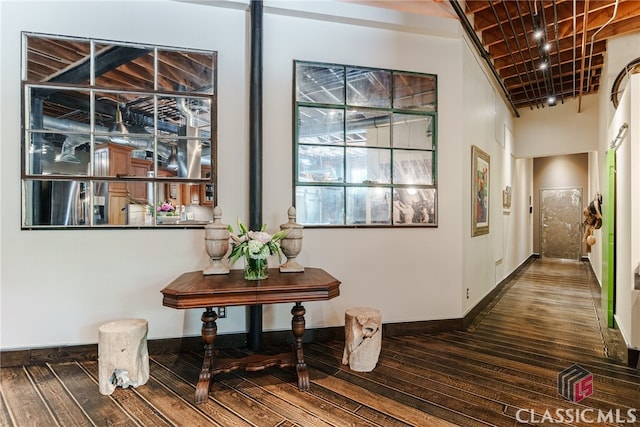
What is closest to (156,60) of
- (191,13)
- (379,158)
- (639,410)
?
(191,13)

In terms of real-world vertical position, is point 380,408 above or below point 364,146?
below

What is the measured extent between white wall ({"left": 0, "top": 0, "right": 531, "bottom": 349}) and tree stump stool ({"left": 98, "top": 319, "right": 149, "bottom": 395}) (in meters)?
0.50

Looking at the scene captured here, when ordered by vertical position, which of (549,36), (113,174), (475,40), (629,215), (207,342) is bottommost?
(207,342)

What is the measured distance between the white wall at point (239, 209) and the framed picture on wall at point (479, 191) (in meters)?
0.19

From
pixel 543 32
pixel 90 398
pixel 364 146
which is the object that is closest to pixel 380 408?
pixel 90 398

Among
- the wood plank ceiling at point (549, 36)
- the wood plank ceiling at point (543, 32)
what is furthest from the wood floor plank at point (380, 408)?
the wood plank ceiling at point (549, 36)

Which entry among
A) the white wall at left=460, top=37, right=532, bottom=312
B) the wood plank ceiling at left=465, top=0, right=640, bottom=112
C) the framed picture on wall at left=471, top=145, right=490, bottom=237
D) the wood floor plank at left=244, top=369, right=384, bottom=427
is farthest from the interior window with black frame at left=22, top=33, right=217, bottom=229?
the wood plank ceiling at left=465, top=0, right=640, bottom=112

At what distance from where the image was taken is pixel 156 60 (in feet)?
9.23

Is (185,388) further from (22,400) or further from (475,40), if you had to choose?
(475,40)

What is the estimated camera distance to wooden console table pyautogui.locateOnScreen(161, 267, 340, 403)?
2057 millimetres

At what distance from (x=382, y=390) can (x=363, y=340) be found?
37 centimetres

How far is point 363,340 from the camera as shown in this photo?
8.11 feet

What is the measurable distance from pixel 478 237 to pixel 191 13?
13.3 ft

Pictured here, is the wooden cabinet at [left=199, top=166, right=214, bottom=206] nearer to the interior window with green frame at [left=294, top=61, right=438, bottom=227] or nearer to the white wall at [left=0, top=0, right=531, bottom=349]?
the white wall at [left=0, top=0, right=531, bottom=349]
